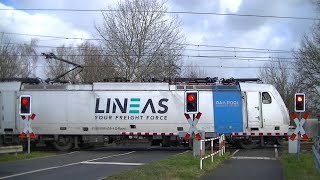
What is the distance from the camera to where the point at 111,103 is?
88.6 ft

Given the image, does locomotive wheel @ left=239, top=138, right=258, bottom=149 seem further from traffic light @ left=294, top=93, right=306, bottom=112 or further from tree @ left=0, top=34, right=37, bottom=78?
tree @ left=0, top=34, right=37, bottom=78

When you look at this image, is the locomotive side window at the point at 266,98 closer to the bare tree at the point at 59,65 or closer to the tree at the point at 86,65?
the tree at the point at 86,65

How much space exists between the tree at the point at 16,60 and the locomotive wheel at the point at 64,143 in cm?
1946

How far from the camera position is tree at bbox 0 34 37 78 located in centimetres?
4462

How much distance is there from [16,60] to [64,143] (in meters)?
24.4

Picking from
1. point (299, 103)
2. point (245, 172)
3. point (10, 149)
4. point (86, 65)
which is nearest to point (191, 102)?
point (245, 172)

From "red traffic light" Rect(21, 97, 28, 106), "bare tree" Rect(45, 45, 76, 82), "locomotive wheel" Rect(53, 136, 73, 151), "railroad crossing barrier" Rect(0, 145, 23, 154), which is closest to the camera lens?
"red traffic light" Rect(21, 97, 28, 106)

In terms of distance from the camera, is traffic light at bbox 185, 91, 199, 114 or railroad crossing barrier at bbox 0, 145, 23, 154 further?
railroad crossing barrier at bbox 0, 145, 23, 154

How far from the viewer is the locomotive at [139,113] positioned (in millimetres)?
26594

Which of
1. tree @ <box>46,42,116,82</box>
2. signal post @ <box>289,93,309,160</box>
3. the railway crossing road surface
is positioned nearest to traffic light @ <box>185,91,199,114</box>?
the railway crossing road surface

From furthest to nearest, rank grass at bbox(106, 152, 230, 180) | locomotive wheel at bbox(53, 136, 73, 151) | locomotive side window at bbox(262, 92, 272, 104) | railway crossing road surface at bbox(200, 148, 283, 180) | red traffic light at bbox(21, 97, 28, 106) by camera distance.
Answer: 1. locomotive wheel at bbox(53, 136, 73, 151)
2. locomotive side window at bbox(262, 92, 272, 104)
3. red traffic light at bbox(21, 97, 28, 106)
4. railway crossing road surface at bbox(200, 148, 283, 180)
5. grass at bbox(106, 152, 230, 180)

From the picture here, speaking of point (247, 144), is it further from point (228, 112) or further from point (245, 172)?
point (245, 172)

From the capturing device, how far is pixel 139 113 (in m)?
26.9

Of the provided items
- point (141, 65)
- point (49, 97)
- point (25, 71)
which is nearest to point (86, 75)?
point (25, 71)
